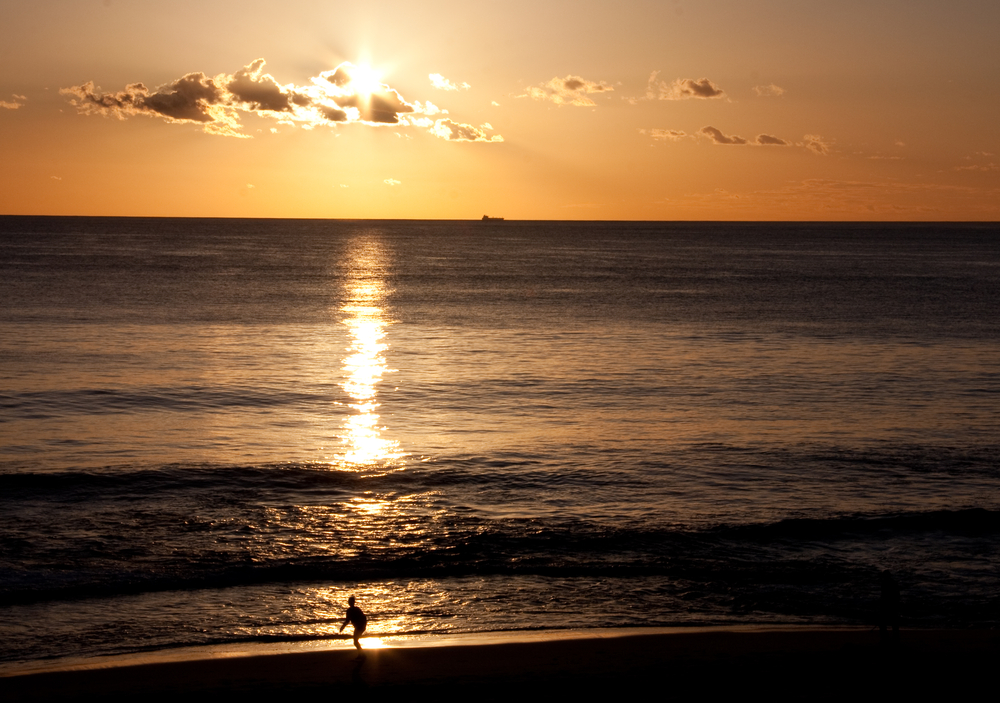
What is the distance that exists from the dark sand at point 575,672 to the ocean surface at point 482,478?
1.10 meters

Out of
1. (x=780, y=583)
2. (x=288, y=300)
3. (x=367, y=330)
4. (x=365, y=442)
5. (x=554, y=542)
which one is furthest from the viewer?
(x=288, y=300)

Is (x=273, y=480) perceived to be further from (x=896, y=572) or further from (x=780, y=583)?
(x=896, y=572)

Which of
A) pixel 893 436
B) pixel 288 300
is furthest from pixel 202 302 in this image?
pixel 893 436

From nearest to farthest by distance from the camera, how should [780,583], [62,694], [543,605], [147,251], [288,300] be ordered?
1. [62,694]
2. [543,605]
3. [780,583]
4. [288,300]
5. [147,251]

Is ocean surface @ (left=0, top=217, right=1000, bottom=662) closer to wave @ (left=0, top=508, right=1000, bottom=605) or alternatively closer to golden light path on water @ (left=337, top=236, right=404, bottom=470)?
wave @ (left=0, top=508, right=1000, bottom=605)

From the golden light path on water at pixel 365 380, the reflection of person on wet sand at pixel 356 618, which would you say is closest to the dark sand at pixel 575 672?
the reflection of person on wet sand at pixel 356 618

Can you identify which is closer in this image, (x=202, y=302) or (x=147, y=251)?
(x=202, y=302)

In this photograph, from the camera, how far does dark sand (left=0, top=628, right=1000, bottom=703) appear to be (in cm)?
1260

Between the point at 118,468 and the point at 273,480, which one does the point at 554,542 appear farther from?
the point at 118,468

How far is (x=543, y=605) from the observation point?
1617 cm

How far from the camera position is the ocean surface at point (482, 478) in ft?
53.5

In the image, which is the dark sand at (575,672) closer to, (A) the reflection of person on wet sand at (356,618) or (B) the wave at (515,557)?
(A) the reflection of person on wet sand at (356,618)

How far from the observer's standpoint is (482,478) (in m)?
24.2

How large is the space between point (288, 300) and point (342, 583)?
63982 millimetres
